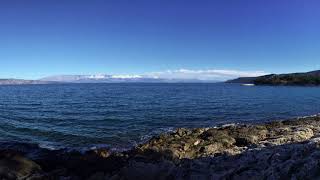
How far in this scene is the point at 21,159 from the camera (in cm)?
2069

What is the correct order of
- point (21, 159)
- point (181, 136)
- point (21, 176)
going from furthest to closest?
point (181, 136) < point (21, 159) < point (21, 176)

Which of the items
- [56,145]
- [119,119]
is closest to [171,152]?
[56,145]

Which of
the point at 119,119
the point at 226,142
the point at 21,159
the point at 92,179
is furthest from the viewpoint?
the point at 119,119

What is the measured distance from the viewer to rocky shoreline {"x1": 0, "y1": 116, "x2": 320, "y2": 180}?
566 inches

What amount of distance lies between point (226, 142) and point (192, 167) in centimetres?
992

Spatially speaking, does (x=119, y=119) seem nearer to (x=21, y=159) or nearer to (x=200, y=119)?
(x=200, y=119)

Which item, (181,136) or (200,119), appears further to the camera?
(200,119)

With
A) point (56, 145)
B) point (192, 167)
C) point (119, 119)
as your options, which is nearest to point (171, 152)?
point (192, 167)

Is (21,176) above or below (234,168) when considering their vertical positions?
below

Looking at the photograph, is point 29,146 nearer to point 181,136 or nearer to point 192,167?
point 181,136

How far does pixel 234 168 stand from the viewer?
15188mm

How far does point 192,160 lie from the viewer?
18.4 metres

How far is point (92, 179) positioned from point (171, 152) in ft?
22.5

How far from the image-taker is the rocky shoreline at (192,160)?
1437 centimetres
